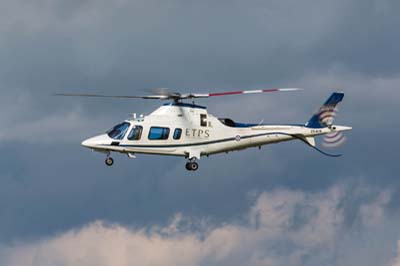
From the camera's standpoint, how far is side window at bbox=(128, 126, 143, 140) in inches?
3637

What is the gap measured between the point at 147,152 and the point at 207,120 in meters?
7.45

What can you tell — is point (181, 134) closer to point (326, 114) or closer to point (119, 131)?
point (119, 131)

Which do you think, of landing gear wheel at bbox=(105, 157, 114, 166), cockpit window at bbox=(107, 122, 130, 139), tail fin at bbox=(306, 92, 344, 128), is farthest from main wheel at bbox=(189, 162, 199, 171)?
tail fin at bbox=(306, 92, 344, 128)

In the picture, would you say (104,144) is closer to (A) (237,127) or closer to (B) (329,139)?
(A) (237,127)

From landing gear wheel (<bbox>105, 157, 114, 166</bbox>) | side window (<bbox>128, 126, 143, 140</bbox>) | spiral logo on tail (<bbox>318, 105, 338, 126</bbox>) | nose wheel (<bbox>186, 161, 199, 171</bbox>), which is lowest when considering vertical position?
landing gear wheel (<bbox>105, 157, 114, 166</bbox>)

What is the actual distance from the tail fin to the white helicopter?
180 inches

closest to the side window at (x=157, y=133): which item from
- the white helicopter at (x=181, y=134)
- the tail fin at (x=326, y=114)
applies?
the white helicopter at (x=181, y=134)

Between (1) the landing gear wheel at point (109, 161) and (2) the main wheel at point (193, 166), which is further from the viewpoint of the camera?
(2) the main wheel at point (193, 166)

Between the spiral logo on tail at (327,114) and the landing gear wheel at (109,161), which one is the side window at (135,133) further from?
the spiral logo on tail at (327,114)

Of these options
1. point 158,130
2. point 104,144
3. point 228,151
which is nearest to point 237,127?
point 228,151

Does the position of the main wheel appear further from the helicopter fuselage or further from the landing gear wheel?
the landing gear wheel

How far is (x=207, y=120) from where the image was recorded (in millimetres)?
94688

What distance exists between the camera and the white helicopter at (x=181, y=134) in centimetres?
9219

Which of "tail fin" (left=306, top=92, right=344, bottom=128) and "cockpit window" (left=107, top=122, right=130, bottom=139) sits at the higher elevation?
"tail fin" (left=306, top=92, right=344, bottom=128)
